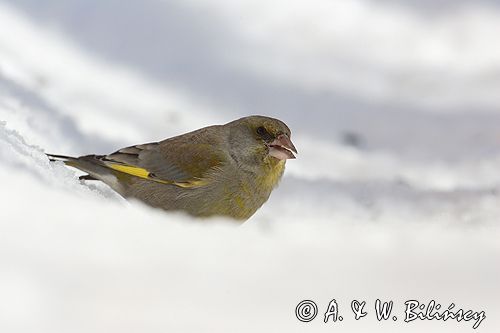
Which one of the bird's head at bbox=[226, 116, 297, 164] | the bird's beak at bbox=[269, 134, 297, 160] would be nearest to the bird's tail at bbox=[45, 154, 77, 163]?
the bird's head at bbox=[226, 116, 297, 164]

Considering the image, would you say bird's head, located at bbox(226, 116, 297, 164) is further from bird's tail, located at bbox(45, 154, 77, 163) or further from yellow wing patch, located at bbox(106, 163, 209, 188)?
bird's tail, located at bbox(45, 154, 77, 163)

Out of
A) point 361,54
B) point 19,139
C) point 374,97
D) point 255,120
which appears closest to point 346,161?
point 374,97

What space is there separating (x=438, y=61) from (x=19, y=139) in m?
4.06

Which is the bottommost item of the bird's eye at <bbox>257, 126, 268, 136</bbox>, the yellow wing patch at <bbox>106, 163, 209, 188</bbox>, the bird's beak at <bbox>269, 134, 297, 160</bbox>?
the yellow wing patch at <bbox>106, 163, 209, 188</bbox>

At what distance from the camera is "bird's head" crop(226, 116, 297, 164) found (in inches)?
140

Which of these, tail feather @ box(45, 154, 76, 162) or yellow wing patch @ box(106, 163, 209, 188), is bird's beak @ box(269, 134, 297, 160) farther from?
tail feather @ box(45, 154, 76, 162)

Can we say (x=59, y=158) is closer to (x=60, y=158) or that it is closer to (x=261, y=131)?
(x=60, y=158)

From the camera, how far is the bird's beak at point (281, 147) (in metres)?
3.53

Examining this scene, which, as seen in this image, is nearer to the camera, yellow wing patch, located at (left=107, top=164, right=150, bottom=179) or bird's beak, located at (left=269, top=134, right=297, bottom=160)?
bird's beak, located at (left=269, top=134, right=297, bottom=160)

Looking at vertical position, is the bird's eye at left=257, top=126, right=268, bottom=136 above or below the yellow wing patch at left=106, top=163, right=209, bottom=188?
above

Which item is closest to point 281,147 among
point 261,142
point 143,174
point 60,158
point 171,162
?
point 261,142

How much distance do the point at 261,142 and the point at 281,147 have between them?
90 mm

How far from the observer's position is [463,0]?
7062 mm

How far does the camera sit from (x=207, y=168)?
359 cm
